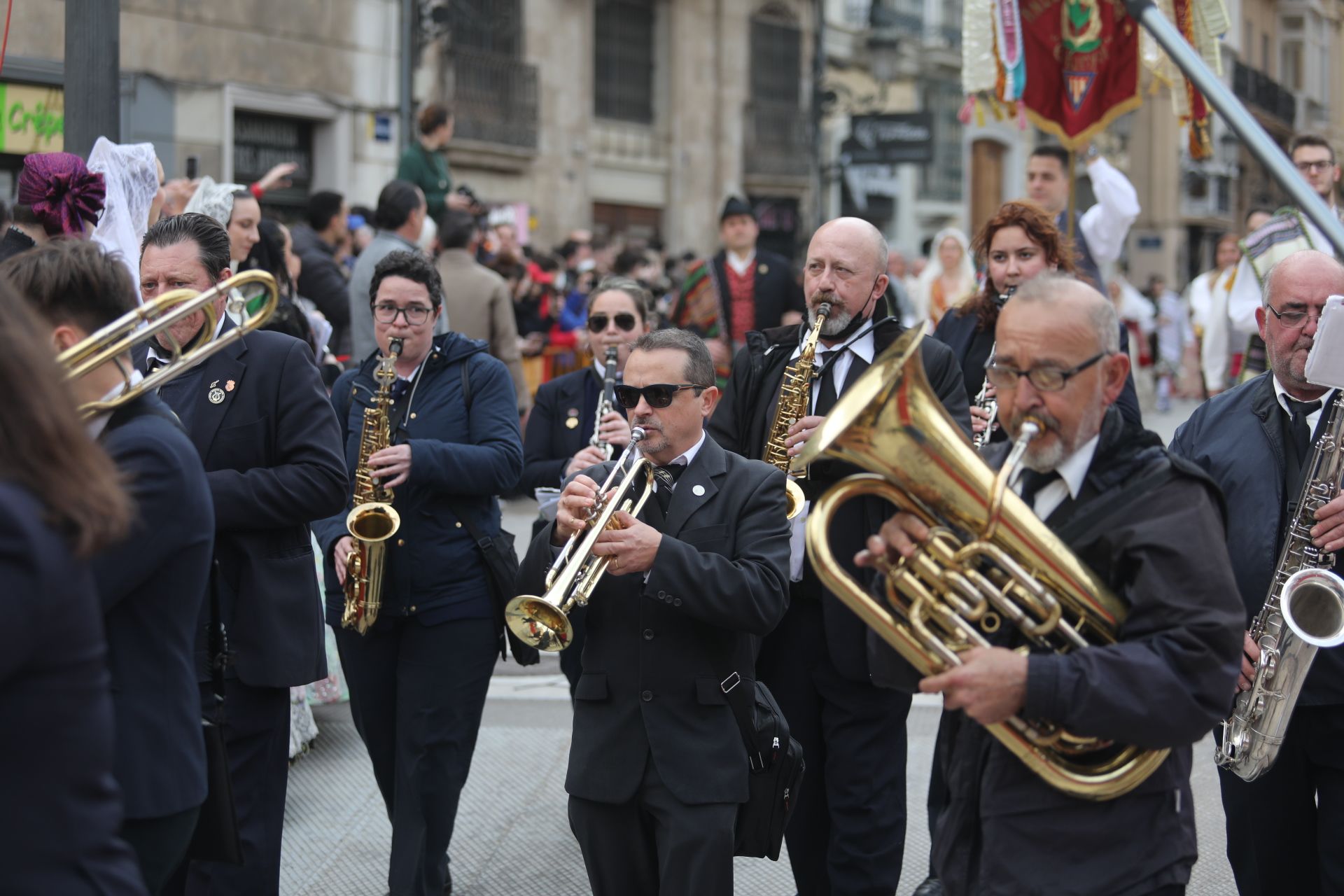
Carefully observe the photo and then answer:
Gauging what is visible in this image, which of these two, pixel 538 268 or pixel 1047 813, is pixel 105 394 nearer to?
pixel 1047 813

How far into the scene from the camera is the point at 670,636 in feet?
12.5

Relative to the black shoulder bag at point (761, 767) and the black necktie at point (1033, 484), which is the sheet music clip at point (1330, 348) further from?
the black shoulder bag at point (761, 767)

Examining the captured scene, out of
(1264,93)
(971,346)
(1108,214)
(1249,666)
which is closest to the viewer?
(1249,666)

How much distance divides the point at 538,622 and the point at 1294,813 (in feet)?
6.77

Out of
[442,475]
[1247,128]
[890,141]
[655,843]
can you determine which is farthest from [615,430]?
[890,141]

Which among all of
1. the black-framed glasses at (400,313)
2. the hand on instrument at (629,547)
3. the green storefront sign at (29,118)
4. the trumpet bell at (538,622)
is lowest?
the trumpet bell at (538,622)

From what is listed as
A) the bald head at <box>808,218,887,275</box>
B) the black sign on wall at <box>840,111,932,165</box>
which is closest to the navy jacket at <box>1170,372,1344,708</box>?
the bald head at <box>808,218,887,275</box>

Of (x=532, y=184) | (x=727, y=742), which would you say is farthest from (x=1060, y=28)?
(x=532, y=184)

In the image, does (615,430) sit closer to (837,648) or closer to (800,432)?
(800,432)

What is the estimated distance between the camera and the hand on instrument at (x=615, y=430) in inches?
208

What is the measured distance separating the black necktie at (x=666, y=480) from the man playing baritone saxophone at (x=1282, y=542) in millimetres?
1424

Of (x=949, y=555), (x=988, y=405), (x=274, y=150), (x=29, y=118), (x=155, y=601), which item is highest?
(x=274, y=150)

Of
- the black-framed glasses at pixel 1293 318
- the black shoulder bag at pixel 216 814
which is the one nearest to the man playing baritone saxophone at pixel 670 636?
the black shoulder bag at pixel 216 814

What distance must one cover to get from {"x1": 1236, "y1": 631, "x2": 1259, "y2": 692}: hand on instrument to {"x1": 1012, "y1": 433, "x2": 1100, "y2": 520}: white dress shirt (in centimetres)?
101
